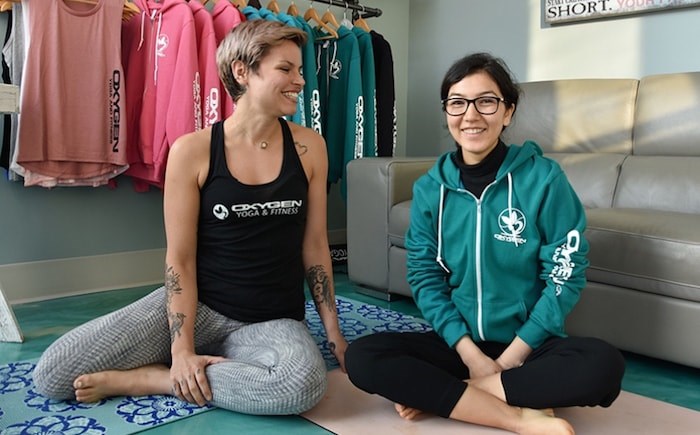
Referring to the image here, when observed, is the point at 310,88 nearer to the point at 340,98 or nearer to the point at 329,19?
the point at 340,98

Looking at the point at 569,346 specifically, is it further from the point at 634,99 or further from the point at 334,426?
the point at 634,99

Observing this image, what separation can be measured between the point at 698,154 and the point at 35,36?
7.92ft

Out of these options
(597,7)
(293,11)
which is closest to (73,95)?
(293,11)

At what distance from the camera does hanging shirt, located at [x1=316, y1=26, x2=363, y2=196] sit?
125 inches

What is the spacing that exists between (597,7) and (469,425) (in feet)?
7.52

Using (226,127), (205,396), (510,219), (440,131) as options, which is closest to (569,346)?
(510,219)

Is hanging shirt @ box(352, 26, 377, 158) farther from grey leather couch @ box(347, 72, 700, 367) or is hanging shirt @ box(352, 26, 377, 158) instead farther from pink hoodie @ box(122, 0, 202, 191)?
pink hoodie @ box(122, 0, 202, 191)

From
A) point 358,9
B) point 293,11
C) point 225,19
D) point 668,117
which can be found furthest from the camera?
point 358,9

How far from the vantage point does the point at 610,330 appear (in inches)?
76.4

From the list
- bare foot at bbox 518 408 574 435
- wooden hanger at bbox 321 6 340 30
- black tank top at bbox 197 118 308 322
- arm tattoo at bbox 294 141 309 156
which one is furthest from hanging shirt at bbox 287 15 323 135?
bare foot at bbox 518 408 574 435

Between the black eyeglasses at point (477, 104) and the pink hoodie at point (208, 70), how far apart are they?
1.39 metres

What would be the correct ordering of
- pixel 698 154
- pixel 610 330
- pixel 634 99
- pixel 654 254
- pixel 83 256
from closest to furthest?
pixel 654 254 < pixel 610 330 < pixel 698 154 < pixel 634 99 < pixel 83 256

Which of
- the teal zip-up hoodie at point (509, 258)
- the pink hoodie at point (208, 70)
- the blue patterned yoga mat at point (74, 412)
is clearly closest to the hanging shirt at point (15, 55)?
the pink hoodie at point (208, 70)

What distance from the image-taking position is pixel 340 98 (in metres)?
3.24
